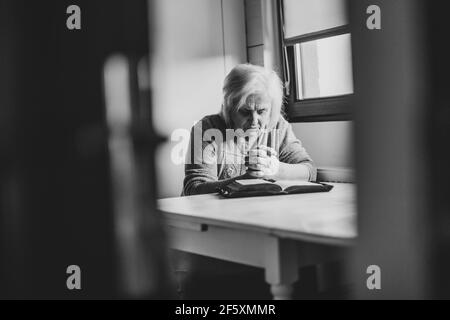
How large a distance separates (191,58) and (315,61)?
0.69 meters

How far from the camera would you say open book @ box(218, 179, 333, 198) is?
6.24 feet

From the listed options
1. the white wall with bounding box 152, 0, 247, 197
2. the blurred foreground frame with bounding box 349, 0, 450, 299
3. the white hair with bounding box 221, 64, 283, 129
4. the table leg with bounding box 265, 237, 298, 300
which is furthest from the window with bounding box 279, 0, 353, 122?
the blurred foreground frame with bounding box 349, 0, 450, 299

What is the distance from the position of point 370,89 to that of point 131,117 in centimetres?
33

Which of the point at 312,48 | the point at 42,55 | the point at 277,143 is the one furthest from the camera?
the point at 312,48

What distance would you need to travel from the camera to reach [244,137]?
2391 millimetres

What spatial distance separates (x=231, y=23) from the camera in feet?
10.8

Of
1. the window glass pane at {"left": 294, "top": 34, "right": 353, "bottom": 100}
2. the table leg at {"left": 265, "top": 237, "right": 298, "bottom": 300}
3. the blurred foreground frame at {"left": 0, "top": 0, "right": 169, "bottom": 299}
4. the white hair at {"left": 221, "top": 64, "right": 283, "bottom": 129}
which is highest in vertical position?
the window glass pane at {"left": 294, "top": 34, "right": 353, "bottom": 100}

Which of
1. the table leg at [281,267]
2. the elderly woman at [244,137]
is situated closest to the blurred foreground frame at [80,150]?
the table leg at [281,267]

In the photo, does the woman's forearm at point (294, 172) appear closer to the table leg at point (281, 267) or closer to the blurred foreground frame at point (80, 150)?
the table leg at point (281, 267)

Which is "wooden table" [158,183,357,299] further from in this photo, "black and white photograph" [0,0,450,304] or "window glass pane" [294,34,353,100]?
"window glass pane" [294,34,353,100]

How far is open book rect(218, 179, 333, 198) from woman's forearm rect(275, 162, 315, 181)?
11.9 inches

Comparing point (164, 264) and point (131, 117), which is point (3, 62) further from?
point (164, 264)
